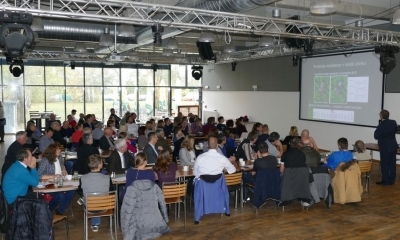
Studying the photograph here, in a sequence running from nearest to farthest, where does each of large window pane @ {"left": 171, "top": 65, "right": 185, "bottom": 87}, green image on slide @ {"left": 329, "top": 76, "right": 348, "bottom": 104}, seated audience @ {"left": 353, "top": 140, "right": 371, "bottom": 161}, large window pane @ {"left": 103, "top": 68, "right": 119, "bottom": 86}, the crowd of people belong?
1. the crowd of people
2. seated audience @ {"left": 353, "top": 140, "right": 371, "bottom": 161}
3. green image on slide @ {"left": 329, "top": 76, "right": 348, "bottom": 104}
4. large window pane @ {"left": 103, "top": 68, "right": 119, "bottom": 86}
5. large window pane @ {"left": 171, "top": 65, "right": 185, "bottom": 87}

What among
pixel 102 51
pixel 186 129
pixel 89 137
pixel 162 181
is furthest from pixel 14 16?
pixel 102 51

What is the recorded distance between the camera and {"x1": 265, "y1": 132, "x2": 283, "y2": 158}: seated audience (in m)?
7.83

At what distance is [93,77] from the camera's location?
20.2 m

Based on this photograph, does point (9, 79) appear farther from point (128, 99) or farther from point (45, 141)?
point (45, 141)

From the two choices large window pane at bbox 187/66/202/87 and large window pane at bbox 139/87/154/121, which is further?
large window pane at bbox 187/66/202/87

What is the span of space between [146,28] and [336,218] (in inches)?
273

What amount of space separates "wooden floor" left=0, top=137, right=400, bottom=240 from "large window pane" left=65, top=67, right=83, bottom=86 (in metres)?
13.7

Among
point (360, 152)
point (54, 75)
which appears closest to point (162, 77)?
point (54, 75)

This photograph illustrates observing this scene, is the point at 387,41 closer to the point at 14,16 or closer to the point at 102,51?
the point at 14,16

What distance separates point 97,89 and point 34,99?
3.19 meters

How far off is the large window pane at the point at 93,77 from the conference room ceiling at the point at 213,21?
498 cm

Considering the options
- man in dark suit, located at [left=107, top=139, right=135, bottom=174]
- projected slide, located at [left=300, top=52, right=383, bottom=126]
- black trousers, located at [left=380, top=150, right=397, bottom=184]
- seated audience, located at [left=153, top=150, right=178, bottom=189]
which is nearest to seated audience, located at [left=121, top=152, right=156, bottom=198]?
seated audience, located at [left=153, top=150, right=178, bottom=189]

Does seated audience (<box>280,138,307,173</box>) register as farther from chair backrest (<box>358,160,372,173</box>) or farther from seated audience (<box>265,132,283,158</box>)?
chair backrest (<box>358,160,372,173</box>)

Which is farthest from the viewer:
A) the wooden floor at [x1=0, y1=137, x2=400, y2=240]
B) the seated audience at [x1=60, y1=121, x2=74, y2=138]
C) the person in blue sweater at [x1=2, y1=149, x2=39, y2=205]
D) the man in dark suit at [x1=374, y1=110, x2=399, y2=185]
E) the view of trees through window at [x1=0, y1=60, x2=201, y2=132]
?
the view of trees through window at [x1=0, y1=60, x2=201, y2=132]
